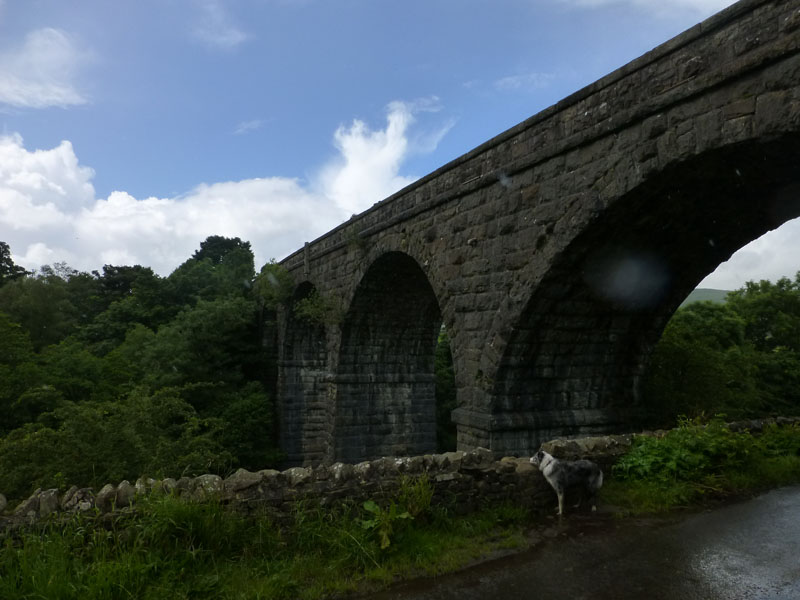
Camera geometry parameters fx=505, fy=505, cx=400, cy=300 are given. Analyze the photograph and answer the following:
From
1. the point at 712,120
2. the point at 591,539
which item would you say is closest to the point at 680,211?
the point at 712,120

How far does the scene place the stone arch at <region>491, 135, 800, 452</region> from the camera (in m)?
4.76

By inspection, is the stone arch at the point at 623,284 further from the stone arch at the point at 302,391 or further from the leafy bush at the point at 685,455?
the stone arch at the point at 302,391

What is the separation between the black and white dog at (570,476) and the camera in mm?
4629

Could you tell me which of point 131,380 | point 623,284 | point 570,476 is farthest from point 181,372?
point 570,476

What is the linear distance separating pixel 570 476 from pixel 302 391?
15.4 meters

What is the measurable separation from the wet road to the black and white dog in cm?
23

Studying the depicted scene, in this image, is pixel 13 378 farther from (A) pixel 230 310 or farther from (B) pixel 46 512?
(B) pixel 46 512

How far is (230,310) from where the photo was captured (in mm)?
18984

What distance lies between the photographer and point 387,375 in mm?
13625

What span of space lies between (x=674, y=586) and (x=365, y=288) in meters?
8.84

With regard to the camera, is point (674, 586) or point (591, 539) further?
point (591, 539)

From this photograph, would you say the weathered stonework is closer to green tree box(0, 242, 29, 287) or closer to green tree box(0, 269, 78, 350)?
green tree box(0, 269, 78, 350)

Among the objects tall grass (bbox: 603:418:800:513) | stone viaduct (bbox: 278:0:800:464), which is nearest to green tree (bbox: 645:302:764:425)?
stone viaduct (bbox: 278:0:800:464)

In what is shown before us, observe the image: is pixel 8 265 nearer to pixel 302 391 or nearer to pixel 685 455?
pixel 302 391
